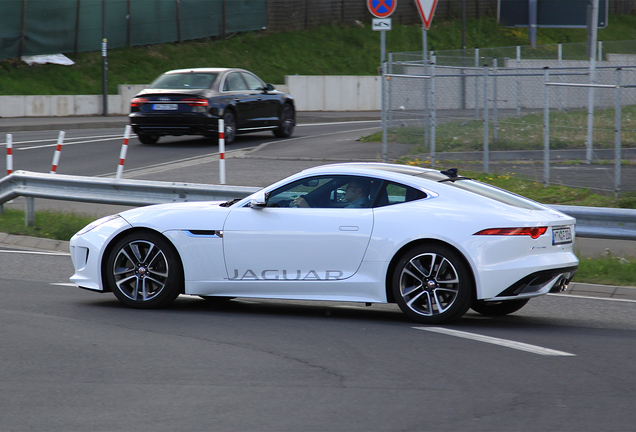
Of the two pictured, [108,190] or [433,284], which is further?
[108,190]

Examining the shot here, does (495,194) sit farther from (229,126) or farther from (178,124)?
(229,126)

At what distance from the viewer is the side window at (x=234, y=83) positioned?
66.7 ft

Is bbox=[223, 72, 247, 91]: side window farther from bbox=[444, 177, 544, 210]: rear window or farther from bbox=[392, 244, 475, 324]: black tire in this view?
bbox=[392, 244, 475, 324]: black tire

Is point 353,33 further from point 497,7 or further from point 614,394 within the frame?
point 614,394

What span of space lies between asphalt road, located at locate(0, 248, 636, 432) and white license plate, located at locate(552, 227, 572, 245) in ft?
2.29

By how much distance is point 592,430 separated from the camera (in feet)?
15.0

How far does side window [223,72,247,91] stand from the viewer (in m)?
20.3

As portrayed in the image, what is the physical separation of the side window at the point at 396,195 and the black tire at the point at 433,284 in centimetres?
43

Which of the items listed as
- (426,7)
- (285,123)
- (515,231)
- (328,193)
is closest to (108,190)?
(328,193)

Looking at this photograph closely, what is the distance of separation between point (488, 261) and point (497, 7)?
49.7 metres

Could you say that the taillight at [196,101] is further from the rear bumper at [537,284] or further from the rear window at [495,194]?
the rear bumper at [537,284]

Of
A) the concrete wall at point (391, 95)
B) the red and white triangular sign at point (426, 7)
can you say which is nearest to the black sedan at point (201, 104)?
the concrete wall at point (391, 95)

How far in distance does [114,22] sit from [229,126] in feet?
55.8

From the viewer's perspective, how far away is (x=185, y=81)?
20125 millimetres
